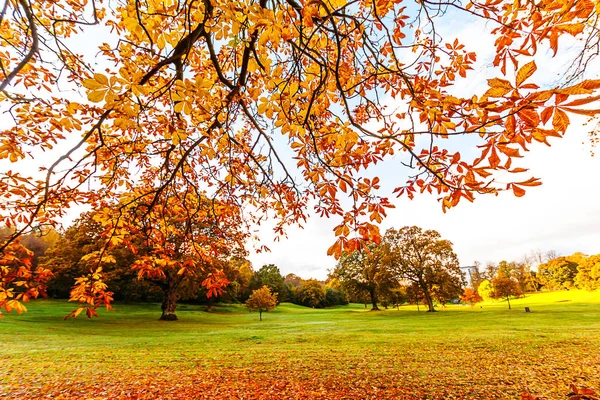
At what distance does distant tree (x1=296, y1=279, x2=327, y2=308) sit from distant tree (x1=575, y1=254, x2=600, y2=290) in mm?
30202

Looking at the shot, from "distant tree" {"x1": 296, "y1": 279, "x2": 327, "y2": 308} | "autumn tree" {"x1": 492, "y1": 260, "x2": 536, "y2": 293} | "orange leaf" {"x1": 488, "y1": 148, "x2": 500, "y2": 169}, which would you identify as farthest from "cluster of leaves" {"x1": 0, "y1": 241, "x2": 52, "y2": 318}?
"autumn tree" {"x1": 492, "y1": 260, "x2": 536, "y2": 293}

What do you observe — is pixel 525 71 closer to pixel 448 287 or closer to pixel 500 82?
pixel 500 82

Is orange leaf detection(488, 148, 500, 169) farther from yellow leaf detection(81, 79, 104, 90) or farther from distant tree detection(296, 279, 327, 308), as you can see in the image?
distant tree detection(296, 279, 327, 308)

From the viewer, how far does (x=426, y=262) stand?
24.3 m

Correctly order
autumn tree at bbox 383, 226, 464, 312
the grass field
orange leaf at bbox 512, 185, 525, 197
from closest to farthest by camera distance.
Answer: orange leaf at bbox 512, 185, 525, 197, the grass field, autumn tree at bbox 383, 226, 464, 312

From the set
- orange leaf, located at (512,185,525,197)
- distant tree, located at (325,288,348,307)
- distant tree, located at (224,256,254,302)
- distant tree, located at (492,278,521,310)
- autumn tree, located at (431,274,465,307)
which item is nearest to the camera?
orange leaf, located at (512,185,525,197)

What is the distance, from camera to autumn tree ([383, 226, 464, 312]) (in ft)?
76.5

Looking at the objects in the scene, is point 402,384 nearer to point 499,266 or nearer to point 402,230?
point 402,230

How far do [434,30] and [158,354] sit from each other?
9.25 metres

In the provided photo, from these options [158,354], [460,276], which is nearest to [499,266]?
[460,276]

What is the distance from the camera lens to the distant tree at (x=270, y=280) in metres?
40.4

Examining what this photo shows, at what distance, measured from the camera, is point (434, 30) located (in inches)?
116

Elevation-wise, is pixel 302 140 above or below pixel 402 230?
below

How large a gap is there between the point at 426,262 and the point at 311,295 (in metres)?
23.4
